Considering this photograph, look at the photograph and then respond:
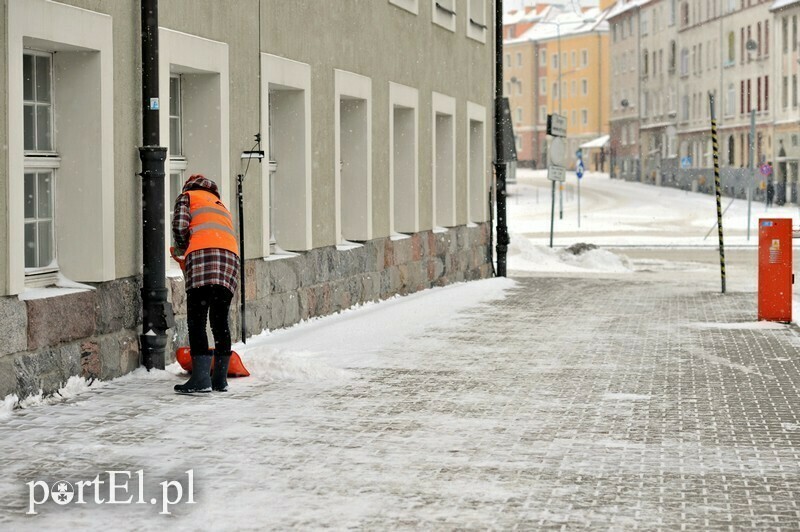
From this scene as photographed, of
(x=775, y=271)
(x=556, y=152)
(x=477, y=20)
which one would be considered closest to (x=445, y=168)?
(x=477, y=20)

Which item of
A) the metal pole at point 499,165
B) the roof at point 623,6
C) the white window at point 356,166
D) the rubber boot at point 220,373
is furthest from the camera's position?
the roof at point 623,6

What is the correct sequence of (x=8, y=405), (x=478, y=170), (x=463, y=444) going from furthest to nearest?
(x=478, y=170), (x=8, y=405), (x=463, y=444)

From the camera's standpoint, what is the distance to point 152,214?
11891mm

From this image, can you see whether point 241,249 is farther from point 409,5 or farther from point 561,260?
point 561,260

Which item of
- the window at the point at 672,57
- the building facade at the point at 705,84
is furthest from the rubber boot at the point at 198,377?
the window at the point at 672,57

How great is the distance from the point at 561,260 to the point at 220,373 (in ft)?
72.0

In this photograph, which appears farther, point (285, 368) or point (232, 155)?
point (232, 155)

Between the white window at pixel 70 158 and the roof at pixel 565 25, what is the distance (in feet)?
408

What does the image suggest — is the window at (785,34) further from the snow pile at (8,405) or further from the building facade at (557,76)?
the snow pile at (8,405)

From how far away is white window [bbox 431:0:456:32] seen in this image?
905 inches

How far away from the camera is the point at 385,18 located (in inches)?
787

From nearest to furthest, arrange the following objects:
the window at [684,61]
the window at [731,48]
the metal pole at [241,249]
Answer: the metal pole at [241,249] < the window at [731,48] < the window at [684,61]

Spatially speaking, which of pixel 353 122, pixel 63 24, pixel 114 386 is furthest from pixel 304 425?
pixel 353 122

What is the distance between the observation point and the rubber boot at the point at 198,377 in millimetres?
10742
